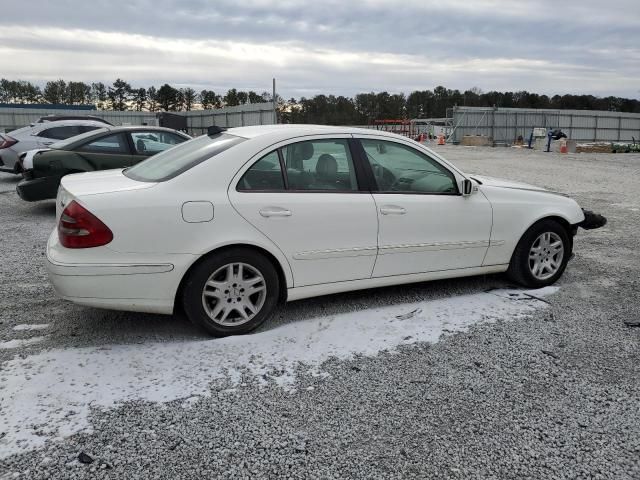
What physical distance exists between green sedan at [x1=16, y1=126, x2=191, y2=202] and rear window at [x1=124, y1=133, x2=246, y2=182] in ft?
15.2

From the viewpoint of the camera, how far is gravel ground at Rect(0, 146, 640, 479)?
2.61 meters

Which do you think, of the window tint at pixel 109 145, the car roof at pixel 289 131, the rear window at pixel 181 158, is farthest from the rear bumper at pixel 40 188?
the car roof at pixel 289 131

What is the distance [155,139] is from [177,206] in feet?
20.4

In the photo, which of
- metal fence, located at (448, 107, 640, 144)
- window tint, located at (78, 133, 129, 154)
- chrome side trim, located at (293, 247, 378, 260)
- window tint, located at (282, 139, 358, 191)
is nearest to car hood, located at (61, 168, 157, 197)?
window tint, located at (282, 139, 358, 191)

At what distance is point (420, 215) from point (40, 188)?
6.57m

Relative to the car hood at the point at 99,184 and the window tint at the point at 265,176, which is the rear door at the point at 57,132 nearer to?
the car hood at the point at 99,184

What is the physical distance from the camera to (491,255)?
5.01 meters

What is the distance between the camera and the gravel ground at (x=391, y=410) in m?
2.61

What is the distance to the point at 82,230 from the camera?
361 centimetres

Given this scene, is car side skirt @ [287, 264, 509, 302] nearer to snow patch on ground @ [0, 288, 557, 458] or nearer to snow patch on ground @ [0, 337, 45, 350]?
snow patch on ground @ [0, 288, 557, 458]

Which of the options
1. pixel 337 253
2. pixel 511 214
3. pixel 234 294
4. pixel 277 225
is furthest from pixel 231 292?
pixel 511 214

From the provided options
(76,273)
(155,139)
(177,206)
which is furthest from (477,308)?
(155,139)

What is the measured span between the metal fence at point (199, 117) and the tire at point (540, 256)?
1997 cm

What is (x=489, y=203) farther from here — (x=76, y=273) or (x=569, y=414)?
(x=76, y=273)
